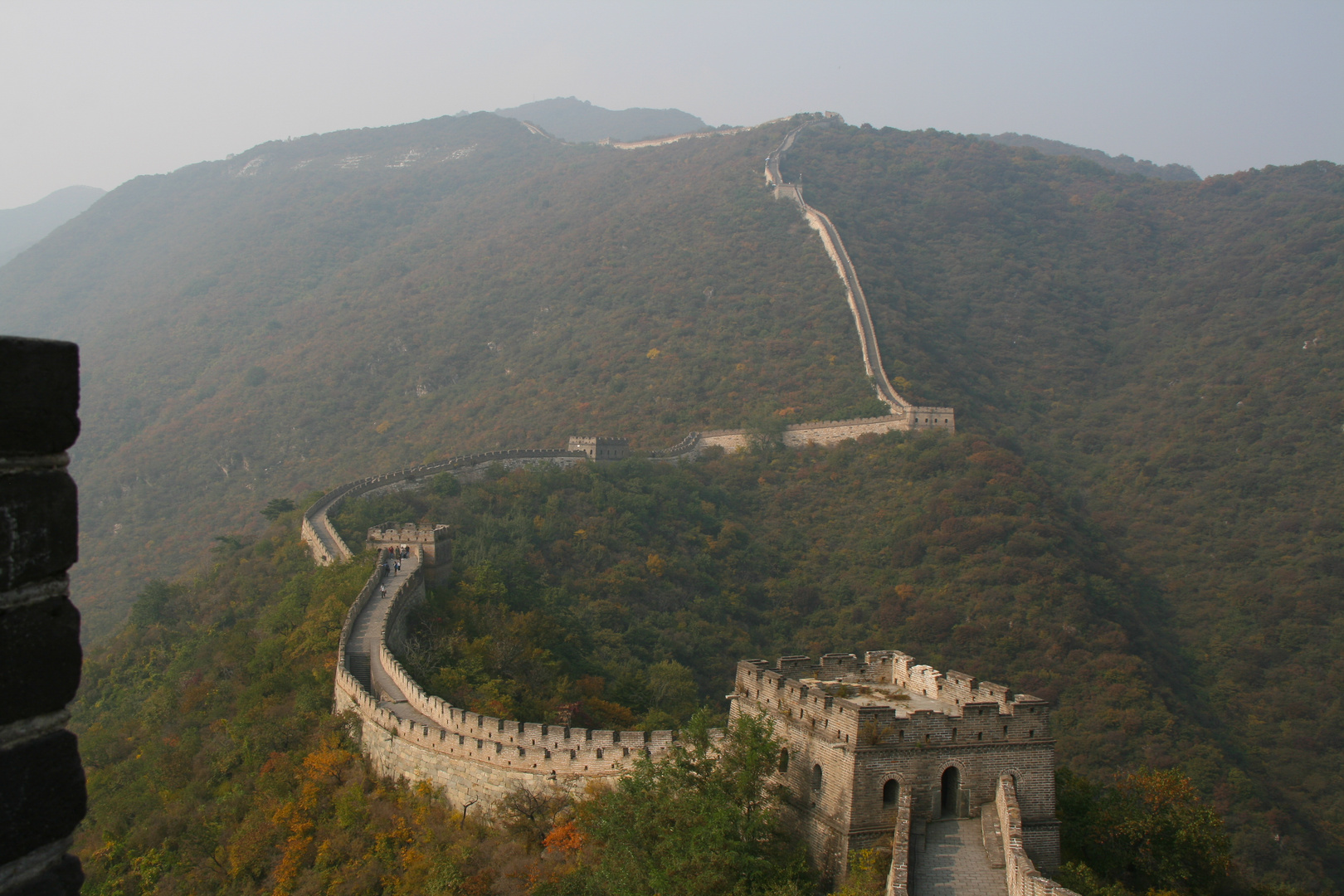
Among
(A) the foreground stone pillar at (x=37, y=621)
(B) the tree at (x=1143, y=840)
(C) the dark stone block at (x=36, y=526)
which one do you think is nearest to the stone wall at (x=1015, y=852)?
(B) the tree at (x=1143, y=840)

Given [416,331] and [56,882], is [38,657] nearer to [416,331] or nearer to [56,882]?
[56,882]

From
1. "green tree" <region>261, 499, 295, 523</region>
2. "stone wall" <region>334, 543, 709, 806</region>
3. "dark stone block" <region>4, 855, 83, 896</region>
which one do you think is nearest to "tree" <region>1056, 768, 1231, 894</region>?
"stone wall" <region>334, 543, 709, 806</region>

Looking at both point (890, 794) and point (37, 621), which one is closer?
point (37, 621)

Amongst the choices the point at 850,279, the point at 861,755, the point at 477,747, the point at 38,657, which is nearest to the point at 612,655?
the point at 477,747

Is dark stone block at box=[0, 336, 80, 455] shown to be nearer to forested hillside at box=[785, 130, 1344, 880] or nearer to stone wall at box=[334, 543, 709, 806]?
stone wall at box=[334, 543, 709, 806]

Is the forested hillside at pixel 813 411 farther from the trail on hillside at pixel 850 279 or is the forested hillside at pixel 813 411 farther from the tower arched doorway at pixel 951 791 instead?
the tower arched doorway at pixel 951 791

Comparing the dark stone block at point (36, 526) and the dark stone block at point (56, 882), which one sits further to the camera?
the dark stone block at point (56, 882)

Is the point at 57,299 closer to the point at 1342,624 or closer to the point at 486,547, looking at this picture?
the point at 486,547
